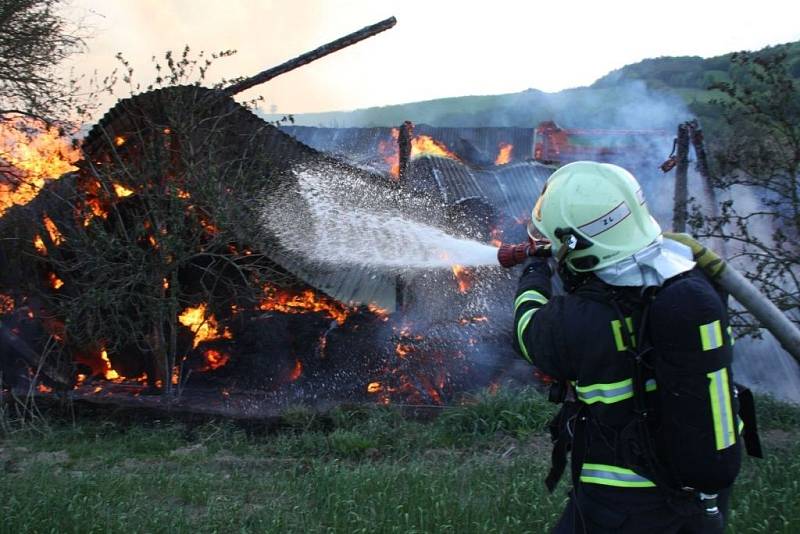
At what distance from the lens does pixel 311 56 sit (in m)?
9.48

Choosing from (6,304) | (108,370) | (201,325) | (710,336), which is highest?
(710,336)

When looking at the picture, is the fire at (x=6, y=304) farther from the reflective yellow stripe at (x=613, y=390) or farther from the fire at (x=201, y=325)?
the reflective yellow stripe at (x=613, y=390)

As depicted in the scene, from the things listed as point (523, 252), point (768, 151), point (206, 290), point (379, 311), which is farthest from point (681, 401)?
point (379, 311)

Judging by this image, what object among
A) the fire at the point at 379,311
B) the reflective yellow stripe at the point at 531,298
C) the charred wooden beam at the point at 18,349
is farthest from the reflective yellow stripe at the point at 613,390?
the charred wooden beam at the point at 18,349

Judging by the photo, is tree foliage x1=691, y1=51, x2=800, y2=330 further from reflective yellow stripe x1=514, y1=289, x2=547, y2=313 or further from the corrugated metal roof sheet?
the corrugated metal roof sheet

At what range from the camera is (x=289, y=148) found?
971 cm

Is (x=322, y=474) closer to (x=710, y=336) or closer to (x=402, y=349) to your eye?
(x=710, y=336)

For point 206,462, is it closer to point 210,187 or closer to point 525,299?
point 210,187

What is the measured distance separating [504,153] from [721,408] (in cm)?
2784

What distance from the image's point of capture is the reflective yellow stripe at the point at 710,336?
2.00m

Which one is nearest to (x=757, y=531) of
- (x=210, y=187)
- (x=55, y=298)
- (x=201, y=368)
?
(x=210, y=187)

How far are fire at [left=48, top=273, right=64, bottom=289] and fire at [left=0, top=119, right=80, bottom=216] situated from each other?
1.11 meters

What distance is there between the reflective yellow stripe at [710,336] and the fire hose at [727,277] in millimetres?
606

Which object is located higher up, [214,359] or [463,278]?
[463,278]
